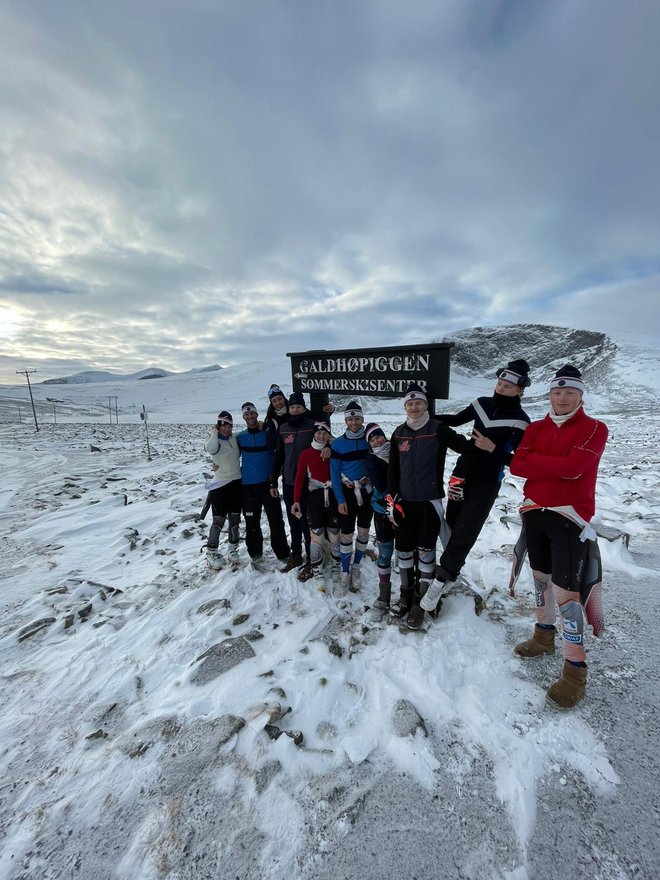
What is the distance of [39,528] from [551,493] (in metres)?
8.99

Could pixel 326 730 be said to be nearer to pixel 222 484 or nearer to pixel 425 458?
pixel 425 458

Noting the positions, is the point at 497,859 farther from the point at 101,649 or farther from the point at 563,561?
the point at 101,649

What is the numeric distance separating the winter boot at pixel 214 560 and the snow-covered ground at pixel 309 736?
34cm

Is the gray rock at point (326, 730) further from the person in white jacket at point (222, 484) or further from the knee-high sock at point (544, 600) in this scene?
the person in white jacket at point (222, 484)

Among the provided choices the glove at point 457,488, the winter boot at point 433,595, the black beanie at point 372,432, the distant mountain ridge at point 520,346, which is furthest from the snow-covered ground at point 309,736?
the distant mountain ridge at point 520,346

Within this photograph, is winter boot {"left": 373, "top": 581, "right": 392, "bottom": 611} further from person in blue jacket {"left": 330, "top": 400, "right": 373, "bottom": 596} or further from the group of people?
person in blue jacket {"left": 330, "top": 400, "right": 373, "bottom": 596}

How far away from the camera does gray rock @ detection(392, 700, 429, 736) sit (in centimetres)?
279

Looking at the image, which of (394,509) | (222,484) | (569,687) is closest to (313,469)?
(394,509)

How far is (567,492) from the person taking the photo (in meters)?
3.12

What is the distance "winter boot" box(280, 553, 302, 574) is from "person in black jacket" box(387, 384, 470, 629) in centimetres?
168

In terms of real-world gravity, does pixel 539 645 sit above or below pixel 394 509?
below

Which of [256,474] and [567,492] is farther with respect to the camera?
[256,474]

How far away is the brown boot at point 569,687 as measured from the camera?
2.95 m

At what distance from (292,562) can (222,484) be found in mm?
1648
